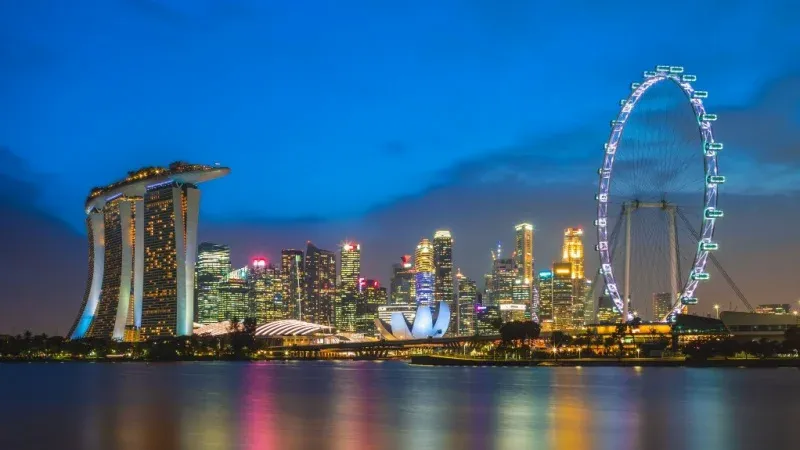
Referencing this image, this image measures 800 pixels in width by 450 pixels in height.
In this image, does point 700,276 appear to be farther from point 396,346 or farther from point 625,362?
point 396,346

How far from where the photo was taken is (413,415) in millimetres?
52719

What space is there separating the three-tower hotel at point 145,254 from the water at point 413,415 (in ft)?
287

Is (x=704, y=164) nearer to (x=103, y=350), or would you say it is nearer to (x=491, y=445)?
(x=491, y=445)

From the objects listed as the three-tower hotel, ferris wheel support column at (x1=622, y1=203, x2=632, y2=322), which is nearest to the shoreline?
ferris wheel support column at (x1=622, y1=203, x2=632, y2=322)

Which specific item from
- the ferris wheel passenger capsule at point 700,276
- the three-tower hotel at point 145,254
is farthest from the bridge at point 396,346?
the ferris wheel passenger capsule at point 700,276

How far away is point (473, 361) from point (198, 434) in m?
96.6

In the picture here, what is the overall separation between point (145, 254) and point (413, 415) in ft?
444

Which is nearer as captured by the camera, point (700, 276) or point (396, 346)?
point (700, 276)

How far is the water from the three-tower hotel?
8757 centimetres

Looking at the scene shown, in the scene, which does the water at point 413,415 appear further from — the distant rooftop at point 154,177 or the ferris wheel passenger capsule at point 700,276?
the distant rooftop at point 154,177

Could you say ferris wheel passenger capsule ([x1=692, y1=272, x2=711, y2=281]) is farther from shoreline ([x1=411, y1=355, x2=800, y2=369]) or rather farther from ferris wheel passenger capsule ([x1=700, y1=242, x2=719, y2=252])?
shoreline ([x1=411, y1=355, x2=800, y2=369])

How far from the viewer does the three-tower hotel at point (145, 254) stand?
172 meters

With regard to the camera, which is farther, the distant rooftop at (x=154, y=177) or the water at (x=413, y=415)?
the distant rooftop at (x=154, y=177)

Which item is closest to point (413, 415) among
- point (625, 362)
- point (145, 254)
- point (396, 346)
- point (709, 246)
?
point (709, 246)
